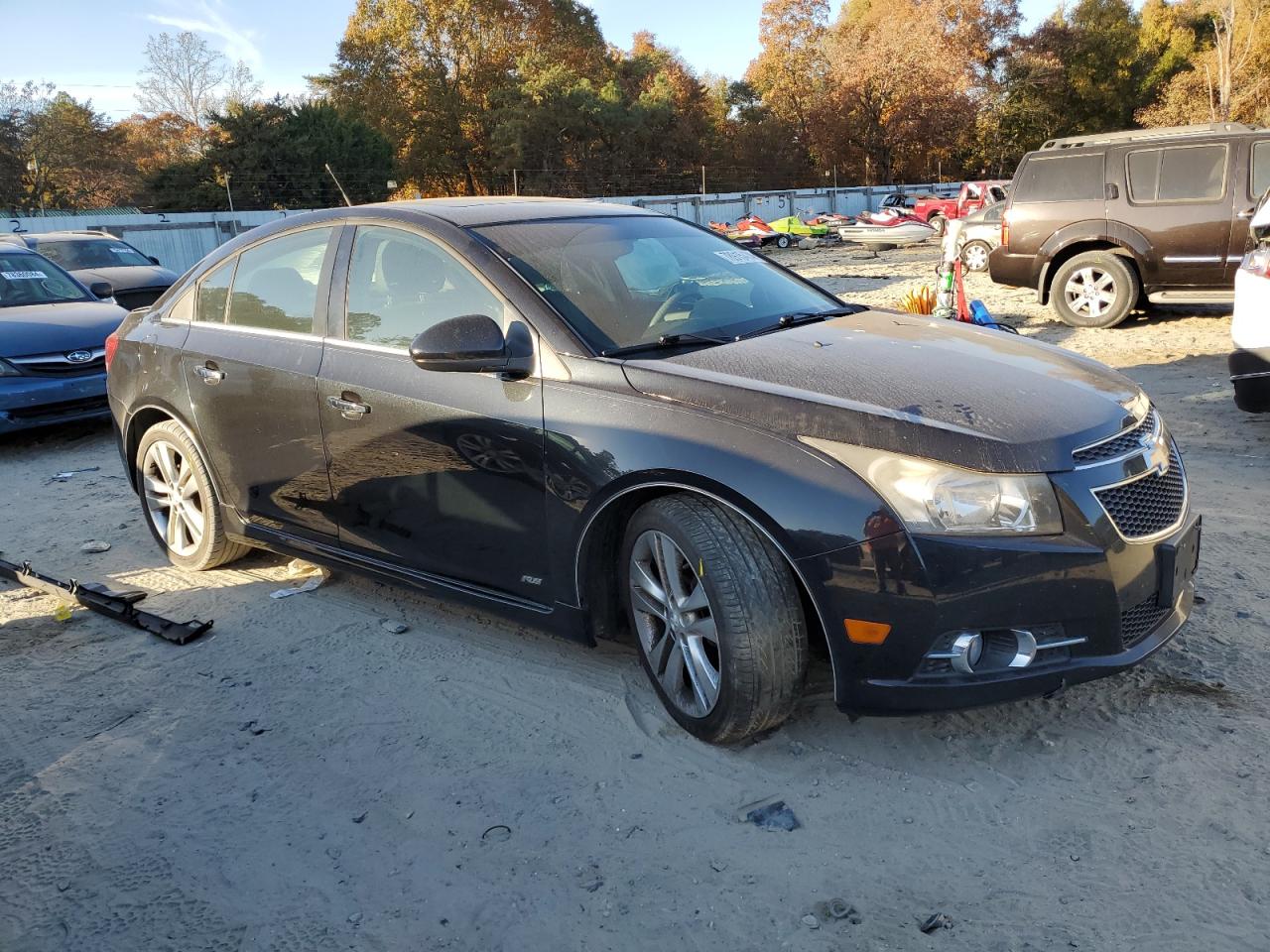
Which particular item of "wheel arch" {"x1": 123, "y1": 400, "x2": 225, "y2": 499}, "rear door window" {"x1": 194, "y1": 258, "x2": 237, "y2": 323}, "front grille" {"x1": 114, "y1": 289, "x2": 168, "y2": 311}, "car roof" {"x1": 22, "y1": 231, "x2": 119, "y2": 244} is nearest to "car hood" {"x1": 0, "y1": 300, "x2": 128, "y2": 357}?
"front grille" {"x1": 114, "y1": 289, "x2": 168, "y2": 311}

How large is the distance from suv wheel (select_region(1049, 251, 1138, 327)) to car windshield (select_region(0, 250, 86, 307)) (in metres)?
10.0

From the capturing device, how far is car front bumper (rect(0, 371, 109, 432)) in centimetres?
772

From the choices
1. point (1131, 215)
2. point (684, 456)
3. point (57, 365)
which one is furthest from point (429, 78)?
point (684, 456)

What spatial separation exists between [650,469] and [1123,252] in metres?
9.39

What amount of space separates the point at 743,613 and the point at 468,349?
123cm

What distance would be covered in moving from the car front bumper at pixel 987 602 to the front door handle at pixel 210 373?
2.87 meters

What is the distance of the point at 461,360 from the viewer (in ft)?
10.7

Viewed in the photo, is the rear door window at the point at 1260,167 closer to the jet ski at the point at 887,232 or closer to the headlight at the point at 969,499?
the headlight at the point at 969,499

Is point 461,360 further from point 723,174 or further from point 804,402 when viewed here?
point 723,174

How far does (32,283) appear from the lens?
912 cm

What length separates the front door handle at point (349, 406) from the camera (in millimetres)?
3748

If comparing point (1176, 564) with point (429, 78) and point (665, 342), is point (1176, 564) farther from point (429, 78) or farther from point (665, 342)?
point (429, 78)

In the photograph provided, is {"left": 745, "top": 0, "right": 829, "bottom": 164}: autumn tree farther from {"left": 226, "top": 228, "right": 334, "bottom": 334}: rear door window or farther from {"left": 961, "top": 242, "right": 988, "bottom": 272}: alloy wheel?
{"left": 226, "top": 228, "right": 334, "bottom": 334}: rear door window

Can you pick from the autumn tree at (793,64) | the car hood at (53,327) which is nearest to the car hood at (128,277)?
the car hood at (53,327)
